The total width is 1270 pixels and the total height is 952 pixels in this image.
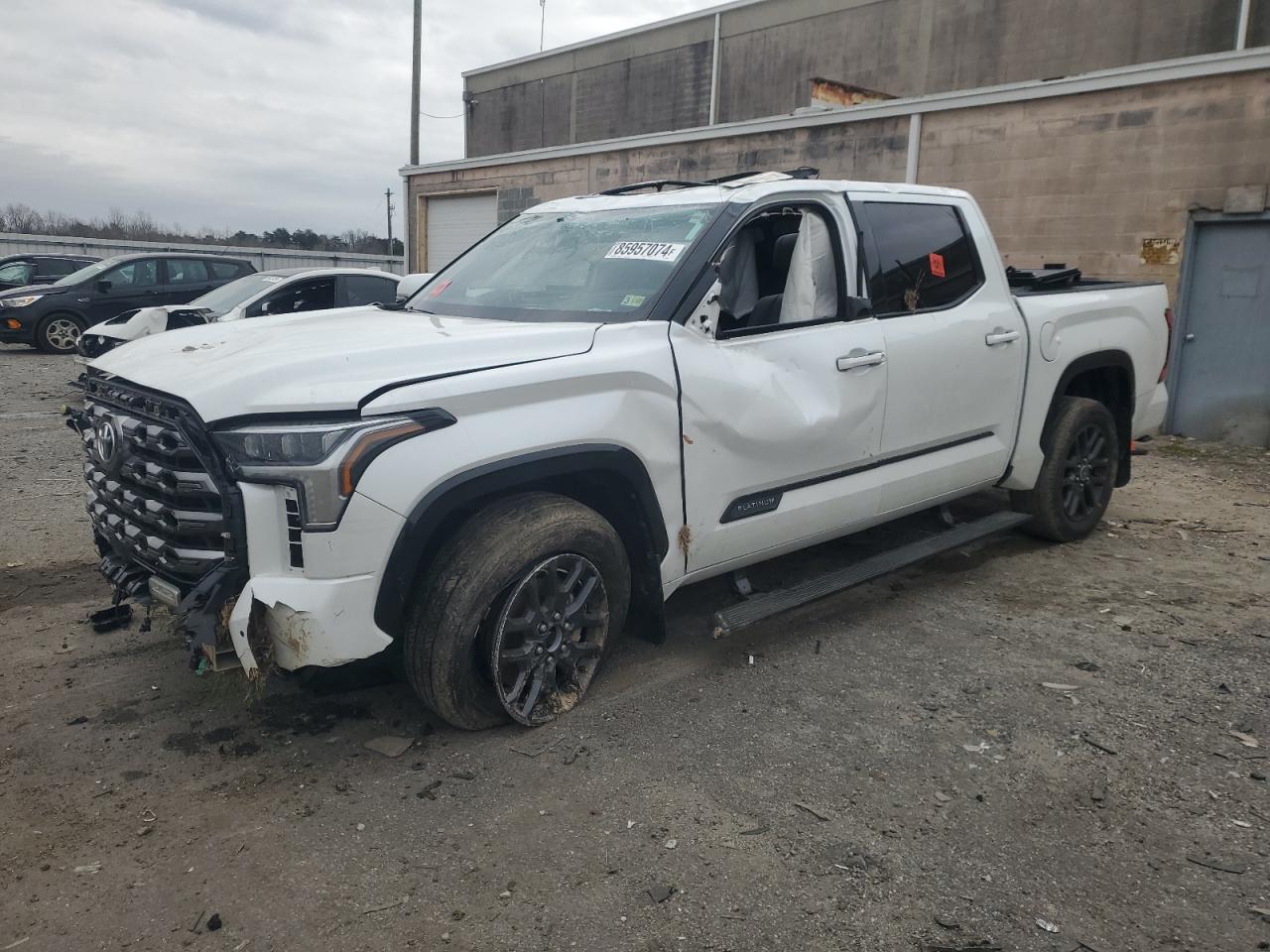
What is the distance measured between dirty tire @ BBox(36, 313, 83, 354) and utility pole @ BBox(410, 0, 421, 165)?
1130 cm

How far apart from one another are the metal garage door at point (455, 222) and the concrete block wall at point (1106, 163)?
9.44 m

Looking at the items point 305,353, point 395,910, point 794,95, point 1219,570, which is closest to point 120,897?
point 395,910

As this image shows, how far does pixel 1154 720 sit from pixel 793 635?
1.47 meters

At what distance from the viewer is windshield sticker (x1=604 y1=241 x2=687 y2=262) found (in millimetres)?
3824

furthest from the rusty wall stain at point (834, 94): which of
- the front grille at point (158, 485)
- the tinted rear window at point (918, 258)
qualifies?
the front grille at point (158, 485)

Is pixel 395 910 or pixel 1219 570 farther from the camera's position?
pixel 1219 570

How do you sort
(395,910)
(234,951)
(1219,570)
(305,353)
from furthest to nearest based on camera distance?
(1219,570) → (305,353) → (395,910) → (234,951)

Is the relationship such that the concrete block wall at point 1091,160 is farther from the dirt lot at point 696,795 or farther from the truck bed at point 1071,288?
the dirt lot at point 696,795

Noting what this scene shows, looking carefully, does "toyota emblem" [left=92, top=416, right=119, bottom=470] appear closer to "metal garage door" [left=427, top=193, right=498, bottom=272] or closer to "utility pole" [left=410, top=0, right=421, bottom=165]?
"metal garage door" [left=427, top=193, right=498, bottom=272]

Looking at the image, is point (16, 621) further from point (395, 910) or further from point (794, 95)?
point (794, 95)

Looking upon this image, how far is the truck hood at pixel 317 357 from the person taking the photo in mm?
2896

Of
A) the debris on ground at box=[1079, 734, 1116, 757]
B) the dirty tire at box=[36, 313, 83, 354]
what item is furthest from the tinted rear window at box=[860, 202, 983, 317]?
the dirty tire at box=[36, 313, 83, 354]

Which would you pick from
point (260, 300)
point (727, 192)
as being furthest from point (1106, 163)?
point (260, 300)

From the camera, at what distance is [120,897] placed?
2.54 m
